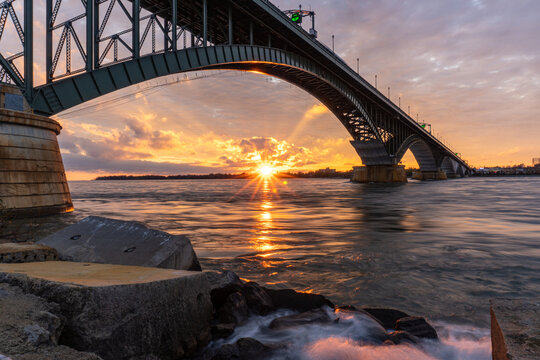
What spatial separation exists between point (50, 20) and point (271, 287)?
1874 centimetres

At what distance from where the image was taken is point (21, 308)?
2.48 metres

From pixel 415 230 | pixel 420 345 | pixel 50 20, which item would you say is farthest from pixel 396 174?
pixel 420 345

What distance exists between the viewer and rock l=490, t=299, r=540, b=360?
2357 mm

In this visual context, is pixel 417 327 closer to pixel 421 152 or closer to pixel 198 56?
pixel 198 56

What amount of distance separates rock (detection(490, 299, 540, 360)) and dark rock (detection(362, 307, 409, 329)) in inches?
58.6

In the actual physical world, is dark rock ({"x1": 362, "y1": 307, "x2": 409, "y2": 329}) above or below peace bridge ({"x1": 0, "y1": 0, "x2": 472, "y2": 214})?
below

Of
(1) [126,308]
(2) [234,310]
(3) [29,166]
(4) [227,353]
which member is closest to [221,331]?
(2) [234,310]

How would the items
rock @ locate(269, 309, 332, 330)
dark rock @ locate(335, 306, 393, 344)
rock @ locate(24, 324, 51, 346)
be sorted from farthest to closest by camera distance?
rock @ locate(269, 309, 332, 330), dark rock @ locate(335, 306, 393, 344), rock @ locate(24, 324, 51, 346)

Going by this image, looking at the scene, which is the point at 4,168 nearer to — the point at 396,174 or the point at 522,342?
the point at 522,342

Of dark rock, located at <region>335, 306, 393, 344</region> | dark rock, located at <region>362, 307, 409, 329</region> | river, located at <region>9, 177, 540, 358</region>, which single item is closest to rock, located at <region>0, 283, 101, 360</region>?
dark rock, located at <region>335, 306, 393, 344</region>

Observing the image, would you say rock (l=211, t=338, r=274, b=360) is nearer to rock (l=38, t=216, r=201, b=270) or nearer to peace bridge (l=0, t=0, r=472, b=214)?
rock (l=38, t=216, r=201, b=270)

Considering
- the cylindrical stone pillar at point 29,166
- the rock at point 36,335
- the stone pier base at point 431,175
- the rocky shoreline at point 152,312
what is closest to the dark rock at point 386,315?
the rocky shoreline at point 152,312

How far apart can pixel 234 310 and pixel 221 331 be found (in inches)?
16.4

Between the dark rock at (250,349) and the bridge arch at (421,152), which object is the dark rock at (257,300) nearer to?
the dark rock at (250,349)
